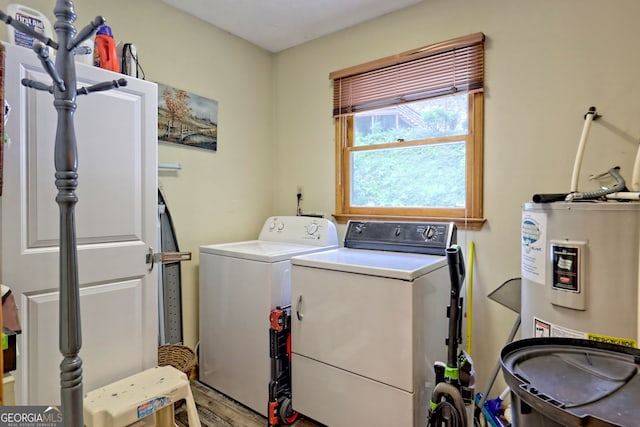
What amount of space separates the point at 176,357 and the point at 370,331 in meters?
1.23

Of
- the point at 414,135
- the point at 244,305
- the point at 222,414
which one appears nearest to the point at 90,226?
the point at 244,305

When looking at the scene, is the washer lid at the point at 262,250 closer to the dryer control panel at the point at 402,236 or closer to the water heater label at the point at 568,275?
the dryer control panel at the point at 402,236

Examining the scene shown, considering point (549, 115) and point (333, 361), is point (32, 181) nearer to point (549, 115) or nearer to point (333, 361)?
point (333, 361)

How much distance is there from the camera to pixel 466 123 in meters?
2.16

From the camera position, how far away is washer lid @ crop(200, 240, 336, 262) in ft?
6.75

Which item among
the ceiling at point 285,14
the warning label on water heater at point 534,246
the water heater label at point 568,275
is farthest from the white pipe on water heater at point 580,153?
the ceiling at point 285,14

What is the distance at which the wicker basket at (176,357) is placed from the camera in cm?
203

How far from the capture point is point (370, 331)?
5.49 ft

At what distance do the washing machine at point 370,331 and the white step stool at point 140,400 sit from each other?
0.65 m

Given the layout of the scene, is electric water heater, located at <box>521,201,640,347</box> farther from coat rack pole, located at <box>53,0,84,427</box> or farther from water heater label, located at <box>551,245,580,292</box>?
coat rack pole, located at <box>53,0,84,427</box>

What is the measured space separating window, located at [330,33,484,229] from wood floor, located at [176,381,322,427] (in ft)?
4.77

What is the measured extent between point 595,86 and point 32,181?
2641 millimetres

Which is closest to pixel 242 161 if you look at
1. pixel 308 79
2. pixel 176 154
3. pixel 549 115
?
pixel 176 154

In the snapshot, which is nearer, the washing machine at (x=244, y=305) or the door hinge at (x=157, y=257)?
the door hinge at (x=157, y=257)
